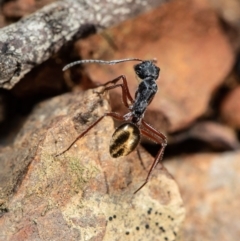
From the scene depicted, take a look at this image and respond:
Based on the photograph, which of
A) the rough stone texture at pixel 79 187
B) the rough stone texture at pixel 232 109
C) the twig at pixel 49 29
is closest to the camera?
the rough stone texture at pixel 79 187

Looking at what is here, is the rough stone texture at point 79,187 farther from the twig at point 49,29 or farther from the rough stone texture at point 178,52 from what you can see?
the rough stone texture at point 178,52

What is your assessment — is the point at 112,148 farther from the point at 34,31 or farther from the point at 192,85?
the point at 192,85

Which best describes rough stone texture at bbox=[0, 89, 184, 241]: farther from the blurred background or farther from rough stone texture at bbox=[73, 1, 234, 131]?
rough stone texture at bbox=[73, 1, 234, 131]

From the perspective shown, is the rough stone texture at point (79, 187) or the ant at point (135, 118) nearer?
the rough stone texture at point (79, 187)

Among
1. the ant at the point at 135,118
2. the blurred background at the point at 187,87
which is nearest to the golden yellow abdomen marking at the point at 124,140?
the ant at the point at 135,118

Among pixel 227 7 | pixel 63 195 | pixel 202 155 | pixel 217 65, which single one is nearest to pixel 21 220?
pixel 63 195

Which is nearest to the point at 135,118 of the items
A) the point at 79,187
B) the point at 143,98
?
the point at 143,98

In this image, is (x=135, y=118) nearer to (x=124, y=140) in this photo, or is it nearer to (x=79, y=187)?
(x=124, y=140)
